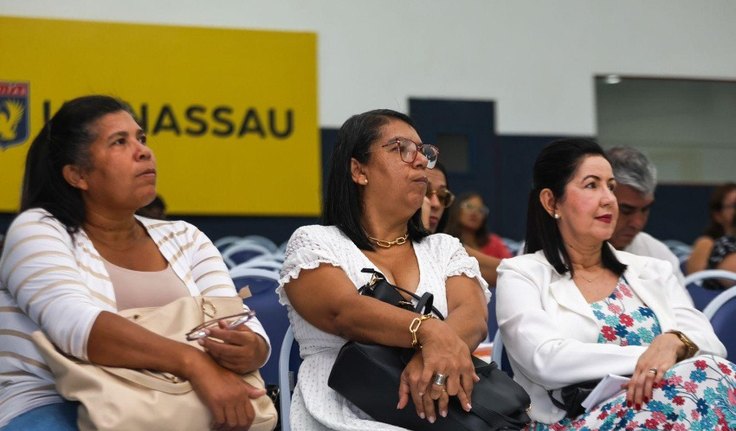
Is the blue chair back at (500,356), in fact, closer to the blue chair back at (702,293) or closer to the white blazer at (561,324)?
the white blazer at (561,324)

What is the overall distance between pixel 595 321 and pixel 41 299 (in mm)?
1526

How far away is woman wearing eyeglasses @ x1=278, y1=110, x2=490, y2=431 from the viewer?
261cm

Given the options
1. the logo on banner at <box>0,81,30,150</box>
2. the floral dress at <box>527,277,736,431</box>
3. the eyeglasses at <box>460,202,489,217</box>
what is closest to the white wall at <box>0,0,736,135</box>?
the logo on banner at <box>0,81,30,150</box>

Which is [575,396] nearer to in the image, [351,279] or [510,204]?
[351,279]

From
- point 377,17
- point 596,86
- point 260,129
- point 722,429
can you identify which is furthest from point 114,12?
point 722,429

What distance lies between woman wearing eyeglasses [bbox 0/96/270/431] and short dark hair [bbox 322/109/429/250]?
39cm

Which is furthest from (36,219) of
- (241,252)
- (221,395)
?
(241,252)

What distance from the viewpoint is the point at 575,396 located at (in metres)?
2.92

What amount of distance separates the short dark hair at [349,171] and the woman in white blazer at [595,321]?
43 cm

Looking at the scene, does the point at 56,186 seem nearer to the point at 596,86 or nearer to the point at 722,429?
the point at 722,429

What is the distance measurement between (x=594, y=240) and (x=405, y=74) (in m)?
7.32

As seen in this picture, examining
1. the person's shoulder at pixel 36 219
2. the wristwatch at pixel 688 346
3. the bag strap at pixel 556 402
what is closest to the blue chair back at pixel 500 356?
the bag strap at pixel 556 402

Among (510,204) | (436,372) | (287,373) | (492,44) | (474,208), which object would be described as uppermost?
(492,44)

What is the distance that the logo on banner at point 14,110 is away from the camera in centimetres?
923
